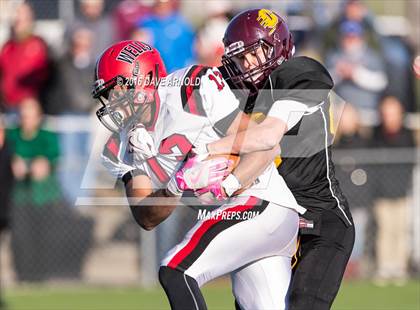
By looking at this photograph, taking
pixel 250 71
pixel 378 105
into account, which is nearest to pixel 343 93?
pixel 378 105

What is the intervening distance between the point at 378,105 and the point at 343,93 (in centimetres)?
38

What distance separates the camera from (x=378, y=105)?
10.2m

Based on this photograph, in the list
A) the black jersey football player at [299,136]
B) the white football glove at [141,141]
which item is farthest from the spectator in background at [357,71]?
the white football glove at [141,141]

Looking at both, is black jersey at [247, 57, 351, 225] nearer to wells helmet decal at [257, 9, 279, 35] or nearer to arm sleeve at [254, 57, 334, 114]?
arm sleeve at [254, 57, 334, 114]

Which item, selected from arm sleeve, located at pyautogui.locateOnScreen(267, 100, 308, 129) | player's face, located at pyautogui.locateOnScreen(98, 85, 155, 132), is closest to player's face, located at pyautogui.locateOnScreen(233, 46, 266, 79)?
arm sleeve, located at pyautogui.locateOnScreen(267, 100, 308, 129)

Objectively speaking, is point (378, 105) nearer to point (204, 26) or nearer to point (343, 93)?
point (343, 93)

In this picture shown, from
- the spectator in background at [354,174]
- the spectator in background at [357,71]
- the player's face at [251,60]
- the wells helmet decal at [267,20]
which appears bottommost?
the spectator in background at [354,174]

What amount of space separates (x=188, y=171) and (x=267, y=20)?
90 cm

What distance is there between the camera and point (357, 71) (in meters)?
10.1

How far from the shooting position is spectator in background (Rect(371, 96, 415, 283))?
390 inches

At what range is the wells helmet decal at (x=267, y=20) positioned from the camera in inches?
189

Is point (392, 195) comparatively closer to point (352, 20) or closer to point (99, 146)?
point (352, 20)

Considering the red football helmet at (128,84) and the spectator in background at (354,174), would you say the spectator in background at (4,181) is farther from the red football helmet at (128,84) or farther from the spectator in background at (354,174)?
the red football helmet at (128,84)

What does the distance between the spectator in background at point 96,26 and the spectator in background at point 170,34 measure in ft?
1.43
